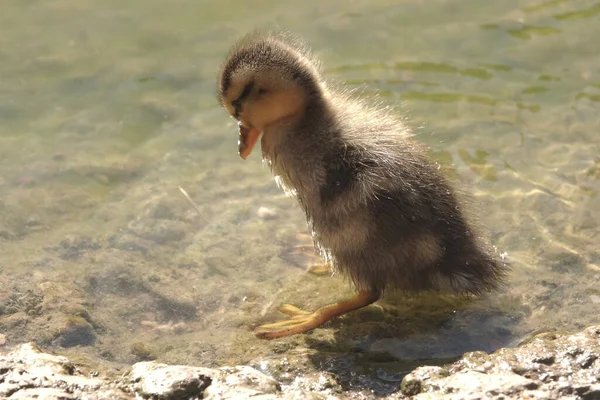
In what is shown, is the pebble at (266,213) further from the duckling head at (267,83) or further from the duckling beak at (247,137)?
the duckling head at (267,83)

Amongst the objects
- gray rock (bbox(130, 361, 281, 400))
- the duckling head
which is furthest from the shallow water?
the duckling head

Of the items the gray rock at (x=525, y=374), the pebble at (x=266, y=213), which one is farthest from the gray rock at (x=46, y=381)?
the pebble at (x=266, y=213)

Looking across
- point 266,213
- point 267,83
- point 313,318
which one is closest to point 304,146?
point 267,83

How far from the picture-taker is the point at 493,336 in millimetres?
3576

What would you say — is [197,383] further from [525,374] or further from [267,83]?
[267,83]

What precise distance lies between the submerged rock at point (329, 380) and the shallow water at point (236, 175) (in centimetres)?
25

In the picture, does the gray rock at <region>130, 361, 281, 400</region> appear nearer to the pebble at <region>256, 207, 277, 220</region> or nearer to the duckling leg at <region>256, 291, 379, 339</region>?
the duckling leg at <region>256, 291, 379, 339</region>

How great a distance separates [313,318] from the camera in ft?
12.4

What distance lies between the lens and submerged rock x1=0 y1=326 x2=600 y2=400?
109 inches

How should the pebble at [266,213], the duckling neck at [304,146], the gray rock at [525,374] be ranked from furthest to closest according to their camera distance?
the pebble at [266,213], the duckling neck at [304,146], the gray rock at [525,374]

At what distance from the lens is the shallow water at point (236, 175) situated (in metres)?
3.73

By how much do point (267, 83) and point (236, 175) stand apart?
1.33m

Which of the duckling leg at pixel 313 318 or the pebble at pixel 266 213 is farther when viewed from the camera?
the pebble at pixel 266 213

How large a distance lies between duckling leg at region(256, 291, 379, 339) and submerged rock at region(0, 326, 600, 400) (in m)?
0.57
